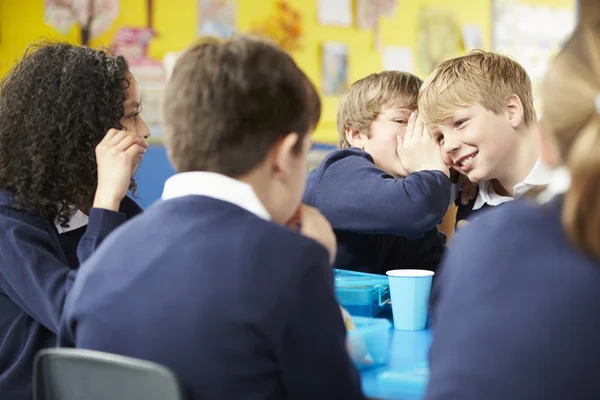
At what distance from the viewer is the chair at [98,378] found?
0.82 m

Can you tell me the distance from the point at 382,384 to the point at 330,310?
20 cm

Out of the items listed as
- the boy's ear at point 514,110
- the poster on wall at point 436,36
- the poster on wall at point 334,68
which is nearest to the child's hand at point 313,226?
the boy's ear at point 514,110

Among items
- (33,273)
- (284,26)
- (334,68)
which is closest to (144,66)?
(284,26)

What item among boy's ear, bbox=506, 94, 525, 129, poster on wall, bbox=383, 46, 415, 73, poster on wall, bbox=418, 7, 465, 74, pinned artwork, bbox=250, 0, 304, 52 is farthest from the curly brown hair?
poster on wall, bbox=418, 7, 465, 74

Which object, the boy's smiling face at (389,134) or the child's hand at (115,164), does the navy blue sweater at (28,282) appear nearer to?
the child's hand at (115,164)

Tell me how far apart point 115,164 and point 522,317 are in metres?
0.93

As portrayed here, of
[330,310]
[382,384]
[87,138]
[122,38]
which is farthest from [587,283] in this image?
[122,38]

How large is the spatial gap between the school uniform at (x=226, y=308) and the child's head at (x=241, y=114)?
0.25 feet

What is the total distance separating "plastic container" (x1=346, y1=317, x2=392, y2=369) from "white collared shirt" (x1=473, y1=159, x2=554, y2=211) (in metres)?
0.68

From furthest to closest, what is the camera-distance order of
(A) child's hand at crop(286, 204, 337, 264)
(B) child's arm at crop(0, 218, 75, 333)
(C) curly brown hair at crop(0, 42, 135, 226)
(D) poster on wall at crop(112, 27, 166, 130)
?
1. (D) poster on wall at crop(112, 27, 166, 130)
2. (C) curly brown hair at crop(0, 42, 135, 226)
3. (B) child's arm at crop(0, 218, 75, 333)
4. (A) child's hand at crop(286, 204, 337, 264)

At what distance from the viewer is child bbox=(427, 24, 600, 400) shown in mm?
669

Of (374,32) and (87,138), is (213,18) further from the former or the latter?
(87,138)

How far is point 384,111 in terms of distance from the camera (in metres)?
1.84

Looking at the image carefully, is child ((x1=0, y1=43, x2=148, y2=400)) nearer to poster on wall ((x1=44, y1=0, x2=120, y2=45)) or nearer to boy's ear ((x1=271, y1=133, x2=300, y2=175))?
boy's ear ((x1=271, y1=133, x2=300, y2=175))
